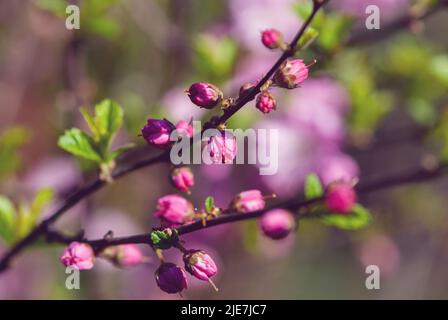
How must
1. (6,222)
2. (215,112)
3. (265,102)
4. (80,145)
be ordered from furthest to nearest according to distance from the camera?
(215,112) < (6,222) < (80,145) < (265,102)

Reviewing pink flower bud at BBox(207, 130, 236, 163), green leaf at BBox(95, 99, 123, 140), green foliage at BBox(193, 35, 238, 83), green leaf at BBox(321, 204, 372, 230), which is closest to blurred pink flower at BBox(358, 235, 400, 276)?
green foliage at BBox(193, 35, 238, 83)

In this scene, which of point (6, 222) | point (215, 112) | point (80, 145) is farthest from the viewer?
point (215, 112)

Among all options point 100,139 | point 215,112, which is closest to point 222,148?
point 100,139

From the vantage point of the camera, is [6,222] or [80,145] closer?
[80,145]

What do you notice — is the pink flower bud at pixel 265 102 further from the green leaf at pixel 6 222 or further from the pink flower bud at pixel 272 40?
the green leaf at pixel 6 222

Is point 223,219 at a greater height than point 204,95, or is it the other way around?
point 204,95

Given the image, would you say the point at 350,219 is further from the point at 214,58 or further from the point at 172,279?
the point at 214,58
